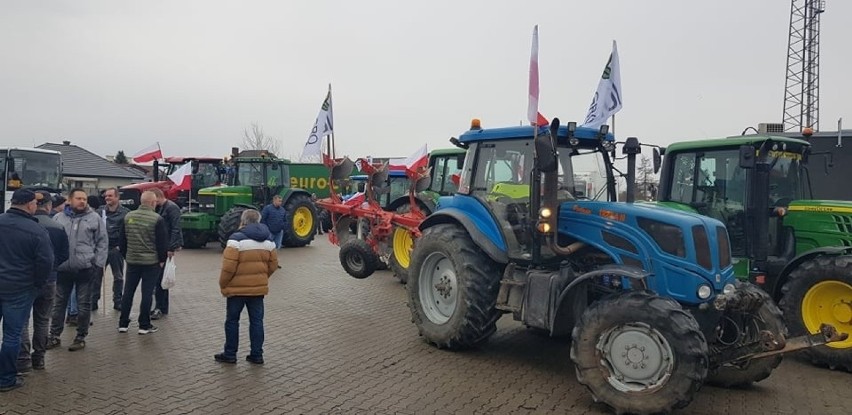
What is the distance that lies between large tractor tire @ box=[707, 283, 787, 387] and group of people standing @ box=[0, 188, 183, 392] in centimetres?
561

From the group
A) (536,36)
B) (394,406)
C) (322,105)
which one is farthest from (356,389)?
(322,105)

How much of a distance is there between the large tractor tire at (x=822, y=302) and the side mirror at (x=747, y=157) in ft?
3.68

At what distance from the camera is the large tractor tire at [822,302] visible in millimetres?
5949

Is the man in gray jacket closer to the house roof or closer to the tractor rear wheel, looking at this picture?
the tractor rear wheel

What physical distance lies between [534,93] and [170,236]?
473cm

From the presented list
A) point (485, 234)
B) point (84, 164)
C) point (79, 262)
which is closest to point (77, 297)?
point (79, 262)

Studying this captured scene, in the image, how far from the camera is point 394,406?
4906 millimetres

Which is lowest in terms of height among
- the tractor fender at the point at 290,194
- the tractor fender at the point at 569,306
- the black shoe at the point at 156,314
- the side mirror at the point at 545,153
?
the black shoe at the point at 156,314

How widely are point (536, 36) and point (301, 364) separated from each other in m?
3.82

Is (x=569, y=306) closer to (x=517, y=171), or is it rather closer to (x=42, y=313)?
(x=517, y=171)

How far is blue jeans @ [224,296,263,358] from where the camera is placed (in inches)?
230

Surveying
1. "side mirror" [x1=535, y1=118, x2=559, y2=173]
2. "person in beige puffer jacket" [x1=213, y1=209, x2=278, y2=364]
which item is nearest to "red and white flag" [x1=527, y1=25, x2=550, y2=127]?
"side mirror" [x1=535, y1=118, x2=559, y2=173]

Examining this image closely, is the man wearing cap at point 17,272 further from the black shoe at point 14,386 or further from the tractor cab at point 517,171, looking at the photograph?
the tractor cab at point 517,171

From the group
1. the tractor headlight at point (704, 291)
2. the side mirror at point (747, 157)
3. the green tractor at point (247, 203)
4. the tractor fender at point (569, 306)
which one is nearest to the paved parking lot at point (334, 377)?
the tractor fender at point (569, 306)
